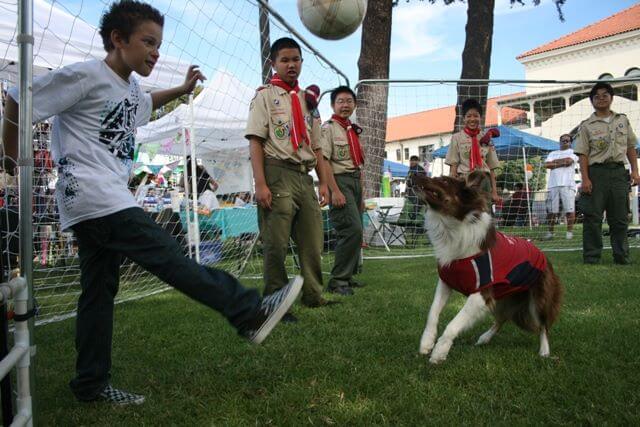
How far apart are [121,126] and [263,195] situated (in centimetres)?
165

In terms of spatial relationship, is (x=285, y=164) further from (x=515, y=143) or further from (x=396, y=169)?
(x=396, y=169)

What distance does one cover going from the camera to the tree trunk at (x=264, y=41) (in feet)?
17.9

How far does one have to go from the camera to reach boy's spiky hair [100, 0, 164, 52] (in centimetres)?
238

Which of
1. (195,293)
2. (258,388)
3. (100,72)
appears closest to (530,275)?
(258,388)

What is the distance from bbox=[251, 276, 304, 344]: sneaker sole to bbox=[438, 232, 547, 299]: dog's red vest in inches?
45.5

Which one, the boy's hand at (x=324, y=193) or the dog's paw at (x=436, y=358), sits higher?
the boy's hand at (x=324, y=193)

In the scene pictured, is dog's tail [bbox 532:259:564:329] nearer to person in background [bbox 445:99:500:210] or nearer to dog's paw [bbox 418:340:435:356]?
dog's paw [bbox 418:340:435:356]

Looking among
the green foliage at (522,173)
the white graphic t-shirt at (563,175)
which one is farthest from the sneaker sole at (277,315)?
the green foliage at (522,173)

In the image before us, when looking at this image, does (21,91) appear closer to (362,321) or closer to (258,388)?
(258,388)

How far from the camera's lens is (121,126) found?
246 centimetres

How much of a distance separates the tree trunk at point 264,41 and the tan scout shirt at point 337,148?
3.26 feet

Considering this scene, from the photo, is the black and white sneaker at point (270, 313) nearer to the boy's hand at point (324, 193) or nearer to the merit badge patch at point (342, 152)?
the boy's hand at point (324, 193)

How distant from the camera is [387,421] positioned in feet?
7.38

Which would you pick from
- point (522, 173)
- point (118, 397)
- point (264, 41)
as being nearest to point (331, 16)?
point (264, 41)
